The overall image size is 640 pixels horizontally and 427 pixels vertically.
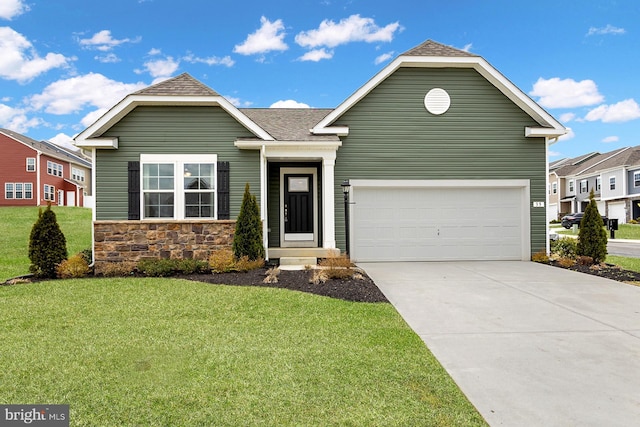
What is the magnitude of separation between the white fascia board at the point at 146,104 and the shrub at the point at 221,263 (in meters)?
3.25

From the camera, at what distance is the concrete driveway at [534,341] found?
9.66ft

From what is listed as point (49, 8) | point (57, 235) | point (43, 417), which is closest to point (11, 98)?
point (49, 8)

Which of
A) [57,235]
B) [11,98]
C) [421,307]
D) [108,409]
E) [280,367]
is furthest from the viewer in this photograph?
[11,98]

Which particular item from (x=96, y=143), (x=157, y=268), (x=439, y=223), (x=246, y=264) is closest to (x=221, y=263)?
(x=246, y=264)

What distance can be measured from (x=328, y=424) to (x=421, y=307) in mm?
3523

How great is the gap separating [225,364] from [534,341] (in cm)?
351

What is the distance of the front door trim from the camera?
11445mm

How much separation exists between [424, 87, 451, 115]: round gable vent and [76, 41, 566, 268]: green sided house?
0.03 meters

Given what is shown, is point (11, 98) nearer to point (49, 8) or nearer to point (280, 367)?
point (49, 8)

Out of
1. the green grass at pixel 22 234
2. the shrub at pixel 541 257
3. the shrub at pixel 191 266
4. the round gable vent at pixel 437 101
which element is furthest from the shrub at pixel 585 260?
the green grass at pixel 22 234

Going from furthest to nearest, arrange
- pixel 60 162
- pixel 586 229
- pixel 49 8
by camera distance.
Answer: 1. pixel 60 162
2. pixel 49 8
3. pixel 586 229

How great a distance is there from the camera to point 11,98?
2964 centimetres

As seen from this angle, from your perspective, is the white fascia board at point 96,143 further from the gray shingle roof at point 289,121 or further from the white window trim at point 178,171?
the gray shingle roof at point 289,121


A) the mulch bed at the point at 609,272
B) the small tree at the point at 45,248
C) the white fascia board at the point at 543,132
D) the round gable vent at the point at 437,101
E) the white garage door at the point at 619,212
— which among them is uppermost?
the round gable vent at the point at 437,101
